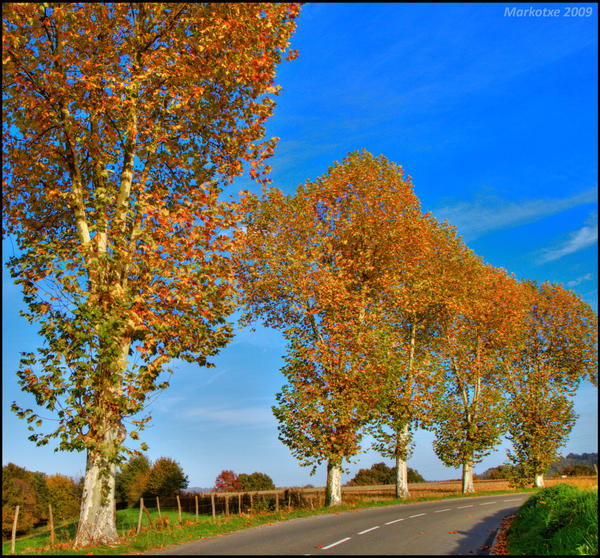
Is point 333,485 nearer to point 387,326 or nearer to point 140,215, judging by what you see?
point 387,326

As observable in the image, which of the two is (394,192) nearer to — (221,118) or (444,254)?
(444,254)

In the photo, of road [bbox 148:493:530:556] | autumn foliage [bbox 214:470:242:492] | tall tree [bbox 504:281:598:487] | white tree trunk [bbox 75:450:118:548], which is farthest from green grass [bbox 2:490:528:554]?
autumn foliage [bbox 214:470:242:492]

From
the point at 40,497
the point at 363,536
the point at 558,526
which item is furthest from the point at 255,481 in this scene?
the point at 558,526

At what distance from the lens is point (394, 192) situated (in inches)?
1140

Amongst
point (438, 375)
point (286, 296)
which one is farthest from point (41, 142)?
point (438, 375)

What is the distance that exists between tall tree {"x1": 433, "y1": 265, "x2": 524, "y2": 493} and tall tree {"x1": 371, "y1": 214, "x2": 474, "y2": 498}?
6.00 feet

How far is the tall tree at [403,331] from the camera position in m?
26.7

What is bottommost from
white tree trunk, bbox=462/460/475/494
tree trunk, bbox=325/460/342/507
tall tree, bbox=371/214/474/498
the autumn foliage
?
the autumn foliage

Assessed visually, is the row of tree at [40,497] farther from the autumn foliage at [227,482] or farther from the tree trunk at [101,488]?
the tree trunk at [101,488]

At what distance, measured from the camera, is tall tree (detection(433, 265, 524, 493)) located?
3394 cm

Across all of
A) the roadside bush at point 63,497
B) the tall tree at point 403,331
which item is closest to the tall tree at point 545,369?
the tall tree at point 403,331

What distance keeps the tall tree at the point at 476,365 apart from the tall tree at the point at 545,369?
231 centimetres

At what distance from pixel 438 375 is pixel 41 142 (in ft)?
81.2

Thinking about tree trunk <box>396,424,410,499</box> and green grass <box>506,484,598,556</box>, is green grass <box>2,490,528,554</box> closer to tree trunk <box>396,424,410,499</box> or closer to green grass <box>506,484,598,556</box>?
tree trunk <box>396,424,410,499</box>
